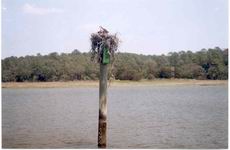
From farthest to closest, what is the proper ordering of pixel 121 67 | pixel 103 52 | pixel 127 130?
1. pixel 121 67
2. pixel 127 130
3. pixel 103 52

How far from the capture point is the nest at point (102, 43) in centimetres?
1201

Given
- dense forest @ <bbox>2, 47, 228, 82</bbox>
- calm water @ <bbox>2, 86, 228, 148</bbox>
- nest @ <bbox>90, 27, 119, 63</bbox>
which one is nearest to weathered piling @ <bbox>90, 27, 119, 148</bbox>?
nest @ <bbox>90, 27, 119, 63</bbox>

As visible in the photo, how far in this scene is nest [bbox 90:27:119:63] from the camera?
473 inches

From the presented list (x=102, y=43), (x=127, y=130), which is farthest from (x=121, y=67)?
(x=102, y=43)

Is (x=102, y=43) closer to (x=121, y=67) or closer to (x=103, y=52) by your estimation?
(x=103, y=52)

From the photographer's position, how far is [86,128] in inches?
742

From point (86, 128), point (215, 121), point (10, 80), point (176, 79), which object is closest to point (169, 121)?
point (215, 121)

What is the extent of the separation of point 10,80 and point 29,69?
16.7 feet

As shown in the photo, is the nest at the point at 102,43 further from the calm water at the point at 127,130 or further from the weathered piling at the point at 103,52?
the calm water at the point at 127,130

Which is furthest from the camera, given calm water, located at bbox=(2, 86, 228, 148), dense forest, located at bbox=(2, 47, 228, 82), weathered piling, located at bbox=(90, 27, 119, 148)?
dense forest, located at bbox=(2, 47, 228, 82)

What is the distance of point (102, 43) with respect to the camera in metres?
12.0

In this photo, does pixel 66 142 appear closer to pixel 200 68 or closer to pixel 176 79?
pixel 200 68

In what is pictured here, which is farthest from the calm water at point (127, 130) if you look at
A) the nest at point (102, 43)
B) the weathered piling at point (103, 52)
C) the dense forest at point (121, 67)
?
the dense forest at point (121, 67)

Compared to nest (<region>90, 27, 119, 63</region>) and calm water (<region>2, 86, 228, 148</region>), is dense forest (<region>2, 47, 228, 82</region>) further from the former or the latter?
nest (<region>90, 27, 119, 63</region>)
